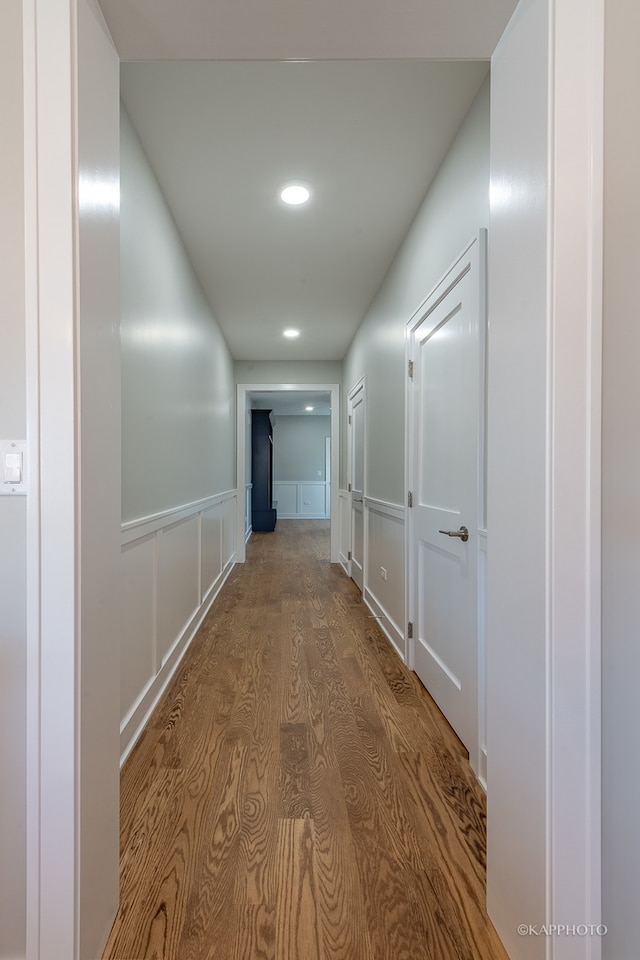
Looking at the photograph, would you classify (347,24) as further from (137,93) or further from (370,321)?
(370,321)

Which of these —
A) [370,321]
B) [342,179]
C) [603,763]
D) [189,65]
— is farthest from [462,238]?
[370,321]

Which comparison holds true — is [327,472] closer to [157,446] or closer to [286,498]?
[286,498]

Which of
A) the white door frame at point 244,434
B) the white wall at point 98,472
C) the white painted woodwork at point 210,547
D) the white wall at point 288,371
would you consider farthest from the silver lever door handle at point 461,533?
the white wall at point 288,371

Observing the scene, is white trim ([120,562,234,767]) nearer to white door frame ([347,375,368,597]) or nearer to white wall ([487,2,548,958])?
white wall ([487,2,548,958])

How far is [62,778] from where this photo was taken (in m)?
0.89

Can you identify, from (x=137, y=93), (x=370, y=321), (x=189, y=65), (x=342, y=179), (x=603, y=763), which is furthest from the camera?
(x=370, y=321)

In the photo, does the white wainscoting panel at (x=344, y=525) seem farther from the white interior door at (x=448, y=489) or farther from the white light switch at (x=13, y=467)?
the white light switch at (x=13, y=467)

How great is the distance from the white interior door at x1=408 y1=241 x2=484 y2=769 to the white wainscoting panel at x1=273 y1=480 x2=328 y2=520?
833 centimetres

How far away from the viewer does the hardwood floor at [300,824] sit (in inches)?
41.5

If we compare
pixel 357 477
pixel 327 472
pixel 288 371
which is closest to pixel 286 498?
pixel 327 472

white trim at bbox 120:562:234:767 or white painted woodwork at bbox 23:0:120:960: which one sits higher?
white painted woodwork at bbox 23:0:120:960

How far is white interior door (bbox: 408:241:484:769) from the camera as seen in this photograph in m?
1.66

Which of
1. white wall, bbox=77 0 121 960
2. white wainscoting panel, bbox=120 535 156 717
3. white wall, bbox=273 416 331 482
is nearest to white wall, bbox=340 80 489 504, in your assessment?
white wall, bbox=77 0 121 960

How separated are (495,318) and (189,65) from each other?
140 cm
